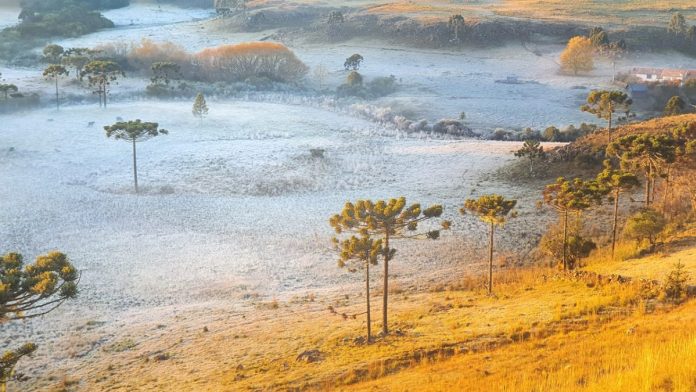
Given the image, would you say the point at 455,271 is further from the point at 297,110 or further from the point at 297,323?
the point at 297,110

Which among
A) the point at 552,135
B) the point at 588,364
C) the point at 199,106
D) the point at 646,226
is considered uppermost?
the point at 199,106

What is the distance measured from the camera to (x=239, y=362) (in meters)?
19.1

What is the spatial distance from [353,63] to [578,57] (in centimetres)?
2637

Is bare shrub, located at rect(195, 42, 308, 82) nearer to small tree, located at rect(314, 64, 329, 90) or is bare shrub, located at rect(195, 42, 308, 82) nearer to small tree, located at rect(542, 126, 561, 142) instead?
small tree, located at rect(314, 64, 329, 90)

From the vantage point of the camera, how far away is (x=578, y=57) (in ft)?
258

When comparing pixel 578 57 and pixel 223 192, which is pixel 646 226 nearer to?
pixel 223 192

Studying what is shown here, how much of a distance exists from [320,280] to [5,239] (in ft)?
50.6

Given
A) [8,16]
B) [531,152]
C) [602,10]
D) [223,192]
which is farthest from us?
[8,16]

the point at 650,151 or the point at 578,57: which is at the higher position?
the point at 578,57

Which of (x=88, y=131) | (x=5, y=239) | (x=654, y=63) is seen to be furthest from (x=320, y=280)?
(x=654, y=63)

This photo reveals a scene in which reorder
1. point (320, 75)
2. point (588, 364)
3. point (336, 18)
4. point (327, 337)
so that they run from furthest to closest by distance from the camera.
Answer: point (336, 18)
point (320, 75)
point (327, 337)
point (588, 364)

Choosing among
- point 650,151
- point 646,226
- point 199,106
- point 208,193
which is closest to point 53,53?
point 199,106

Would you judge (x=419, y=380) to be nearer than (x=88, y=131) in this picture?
Yes

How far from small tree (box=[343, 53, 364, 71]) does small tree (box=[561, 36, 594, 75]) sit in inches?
956
